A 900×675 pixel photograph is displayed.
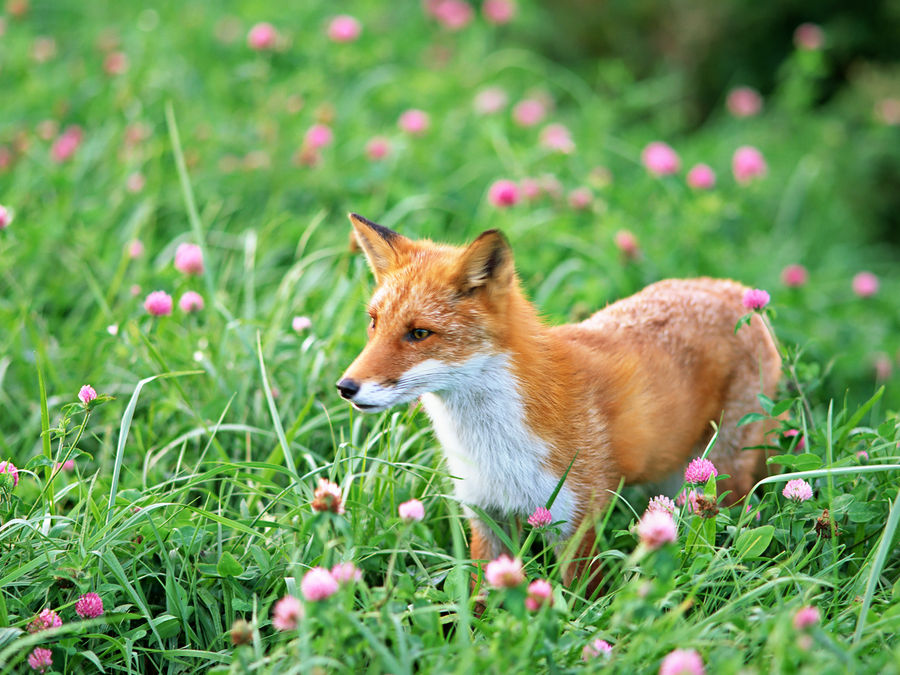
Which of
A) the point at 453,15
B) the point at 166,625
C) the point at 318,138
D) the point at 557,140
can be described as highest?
the point at 453,15

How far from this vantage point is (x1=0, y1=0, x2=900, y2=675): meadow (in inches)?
112

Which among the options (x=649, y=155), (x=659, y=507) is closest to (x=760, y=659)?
(x=659, y=507)

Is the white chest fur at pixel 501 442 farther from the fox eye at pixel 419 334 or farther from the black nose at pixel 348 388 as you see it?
the black nose at pixel 348 388

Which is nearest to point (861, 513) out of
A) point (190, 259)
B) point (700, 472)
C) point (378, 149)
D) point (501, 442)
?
point (700, 472)

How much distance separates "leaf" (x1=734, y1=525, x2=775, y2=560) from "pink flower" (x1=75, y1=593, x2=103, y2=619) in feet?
7.63

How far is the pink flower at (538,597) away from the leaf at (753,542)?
918 mm

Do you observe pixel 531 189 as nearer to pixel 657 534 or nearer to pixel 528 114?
pixel 528 114

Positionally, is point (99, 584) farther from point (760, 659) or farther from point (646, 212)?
point (646, 212)

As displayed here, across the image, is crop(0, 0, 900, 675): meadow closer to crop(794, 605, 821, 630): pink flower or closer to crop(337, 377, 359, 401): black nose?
crop(794, 605, 821, 630): pink flower

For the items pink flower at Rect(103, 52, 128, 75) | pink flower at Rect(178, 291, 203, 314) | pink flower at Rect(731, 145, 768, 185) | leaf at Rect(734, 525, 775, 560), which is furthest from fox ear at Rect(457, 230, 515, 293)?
pink flower at Rect(103, 52, 128, 75)

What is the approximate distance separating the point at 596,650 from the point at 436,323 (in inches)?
53.7

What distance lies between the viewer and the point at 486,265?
3.46 meters

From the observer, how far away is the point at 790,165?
28.7 feet

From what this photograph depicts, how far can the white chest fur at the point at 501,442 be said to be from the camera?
3453mm
